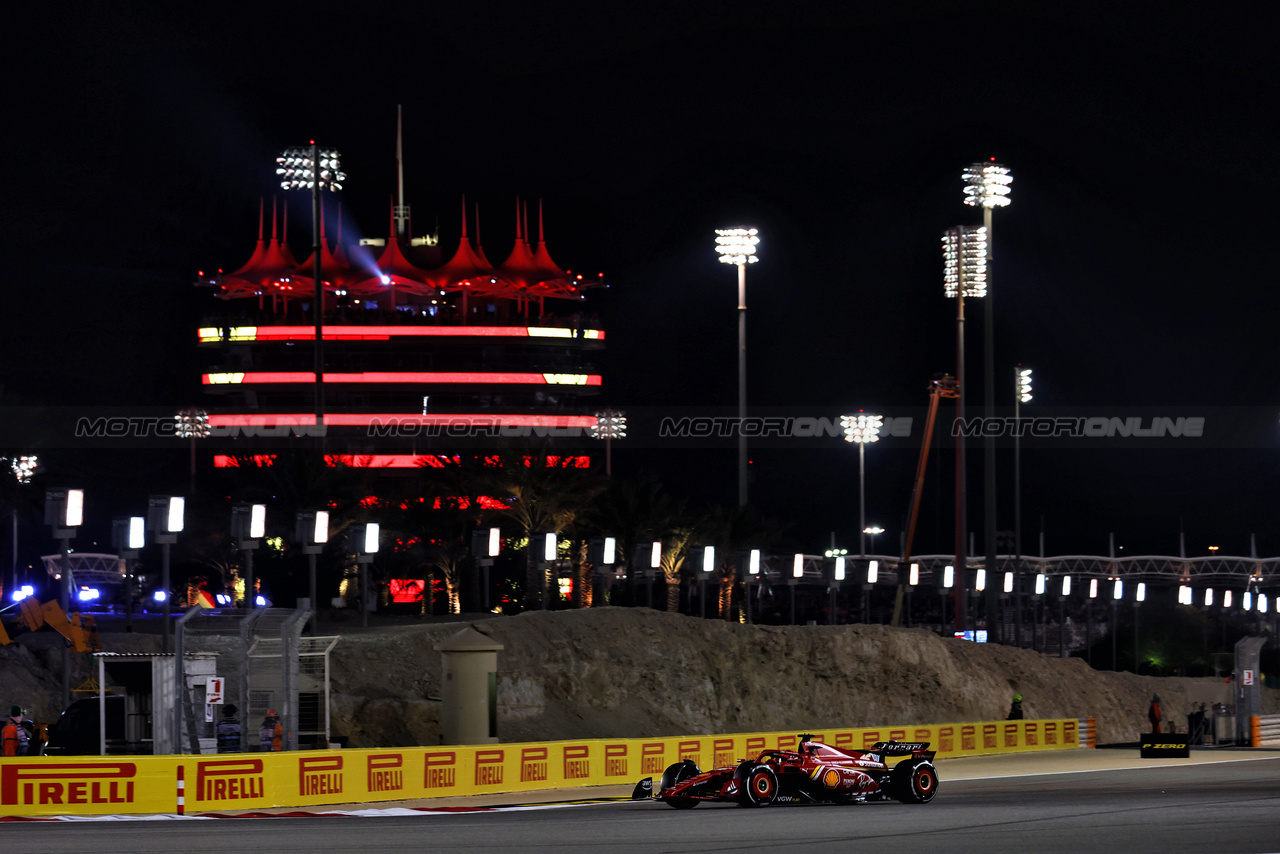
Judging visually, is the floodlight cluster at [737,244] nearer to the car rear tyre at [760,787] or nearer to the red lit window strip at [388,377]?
the red lit window strip at [388,377]

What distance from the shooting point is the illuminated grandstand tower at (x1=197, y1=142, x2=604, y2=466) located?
110m

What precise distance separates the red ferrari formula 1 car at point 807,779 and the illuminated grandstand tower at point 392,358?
268 ft

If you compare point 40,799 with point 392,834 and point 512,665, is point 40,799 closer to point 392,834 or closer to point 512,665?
point 392,834

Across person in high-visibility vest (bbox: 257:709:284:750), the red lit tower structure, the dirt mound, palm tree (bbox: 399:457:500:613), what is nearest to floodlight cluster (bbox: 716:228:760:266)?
palm tree (bbox: 399:457:500:613)

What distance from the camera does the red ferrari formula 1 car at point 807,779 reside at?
24391 mm

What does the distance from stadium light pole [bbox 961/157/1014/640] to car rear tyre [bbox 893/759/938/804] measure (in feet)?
89.6

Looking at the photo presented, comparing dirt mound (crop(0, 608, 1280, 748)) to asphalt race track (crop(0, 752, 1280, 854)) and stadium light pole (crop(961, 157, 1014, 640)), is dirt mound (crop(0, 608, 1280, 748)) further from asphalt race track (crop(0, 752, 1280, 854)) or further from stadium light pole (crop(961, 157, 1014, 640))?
asphalt race track (crop(0, 752, 1280, 854))

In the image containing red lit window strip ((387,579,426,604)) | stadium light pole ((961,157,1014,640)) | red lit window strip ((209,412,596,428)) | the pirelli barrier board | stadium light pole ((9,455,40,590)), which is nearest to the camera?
the pirelli barrier board

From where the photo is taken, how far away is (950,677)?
192 feet

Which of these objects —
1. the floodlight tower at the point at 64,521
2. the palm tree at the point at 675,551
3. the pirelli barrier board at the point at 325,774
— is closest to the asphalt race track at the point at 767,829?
the pirelli barrier board at the point at 325,774

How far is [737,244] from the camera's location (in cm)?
7412

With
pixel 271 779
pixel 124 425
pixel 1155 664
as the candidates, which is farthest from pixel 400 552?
pixel 124 425

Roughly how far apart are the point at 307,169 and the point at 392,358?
144ft

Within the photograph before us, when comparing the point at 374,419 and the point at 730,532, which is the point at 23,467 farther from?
the point at 730,532
